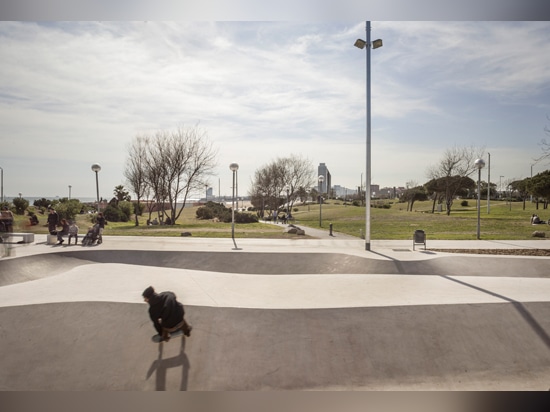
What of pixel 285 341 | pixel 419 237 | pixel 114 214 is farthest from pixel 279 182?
pixel 285 341

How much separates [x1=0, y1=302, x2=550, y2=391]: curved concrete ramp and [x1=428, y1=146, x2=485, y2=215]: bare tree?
4.77 m

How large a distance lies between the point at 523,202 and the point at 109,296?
11028 mm

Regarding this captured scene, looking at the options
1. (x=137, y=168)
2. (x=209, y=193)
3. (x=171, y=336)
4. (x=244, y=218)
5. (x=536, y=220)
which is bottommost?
(x=171, y=336)

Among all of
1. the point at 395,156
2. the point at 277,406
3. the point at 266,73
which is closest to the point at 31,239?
the point at 266,73

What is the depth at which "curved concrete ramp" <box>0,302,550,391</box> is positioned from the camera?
17.6 feet

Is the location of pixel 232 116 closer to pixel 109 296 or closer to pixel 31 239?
pixel 109 296

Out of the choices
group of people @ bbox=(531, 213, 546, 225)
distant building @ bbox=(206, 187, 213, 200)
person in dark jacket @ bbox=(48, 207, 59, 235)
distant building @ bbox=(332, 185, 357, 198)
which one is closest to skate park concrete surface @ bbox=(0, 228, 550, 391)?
person in dark jacket @ bbox=(48, 207, 59, 235)

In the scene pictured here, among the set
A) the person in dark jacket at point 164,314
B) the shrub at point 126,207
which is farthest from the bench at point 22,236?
the person in dark jacket at point 164,314

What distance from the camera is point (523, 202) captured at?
10164 mm

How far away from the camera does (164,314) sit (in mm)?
5449

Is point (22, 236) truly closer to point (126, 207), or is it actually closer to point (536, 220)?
point (126, 207)

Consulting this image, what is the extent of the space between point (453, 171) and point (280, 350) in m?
7.44

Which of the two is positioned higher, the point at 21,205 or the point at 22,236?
the point at 21,205

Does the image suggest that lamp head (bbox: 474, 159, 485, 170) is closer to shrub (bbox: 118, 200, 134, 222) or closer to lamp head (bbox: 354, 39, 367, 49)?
lamp head (bbox: 354, 39, 367, 49)
